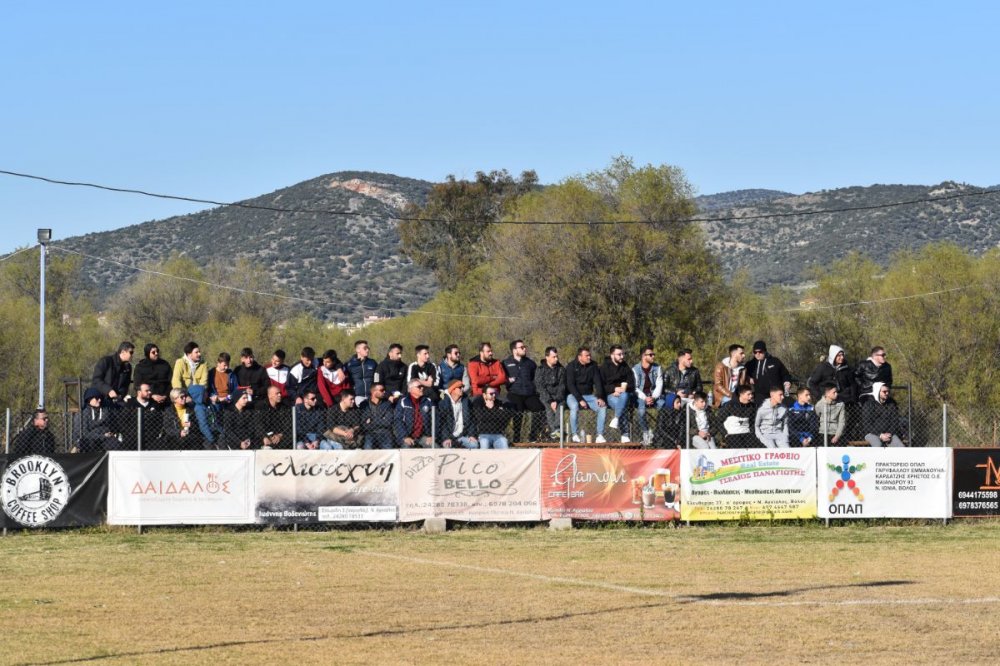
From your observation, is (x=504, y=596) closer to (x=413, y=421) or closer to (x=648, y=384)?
(x=413, y=421)

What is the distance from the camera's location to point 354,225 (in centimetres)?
14212

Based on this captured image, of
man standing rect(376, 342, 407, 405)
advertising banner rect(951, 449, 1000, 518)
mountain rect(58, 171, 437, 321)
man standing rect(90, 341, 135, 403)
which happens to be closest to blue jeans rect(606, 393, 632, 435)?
man standing rect(376, 342, 407, 405)

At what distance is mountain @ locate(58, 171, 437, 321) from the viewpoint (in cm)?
12531

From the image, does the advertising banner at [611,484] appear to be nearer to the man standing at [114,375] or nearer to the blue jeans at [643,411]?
the blue jeans at [643,411]

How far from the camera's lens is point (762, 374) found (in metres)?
24.7

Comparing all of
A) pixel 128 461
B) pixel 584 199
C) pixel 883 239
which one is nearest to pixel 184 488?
pixel 128 461

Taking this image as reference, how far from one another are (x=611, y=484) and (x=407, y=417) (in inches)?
133

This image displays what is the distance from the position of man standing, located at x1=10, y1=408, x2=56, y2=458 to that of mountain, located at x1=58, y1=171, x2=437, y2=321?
3731 inches

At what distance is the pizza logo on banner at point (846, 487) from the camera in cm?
2333

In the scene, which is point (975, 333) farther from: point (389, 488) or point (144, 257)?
point (144, 257)

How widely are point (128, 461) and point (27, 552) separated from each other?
2752 millimetres

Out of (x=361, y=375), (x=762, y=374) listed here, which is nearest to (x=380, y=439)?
(x=361, y=375)

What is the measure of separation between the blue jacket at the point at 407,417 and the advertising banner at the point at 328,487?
0.54 meters

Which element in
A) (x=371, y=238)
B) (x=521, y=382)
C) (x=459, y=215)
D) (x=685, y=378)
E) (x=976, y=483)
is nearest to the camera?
(x=976, y=483)
